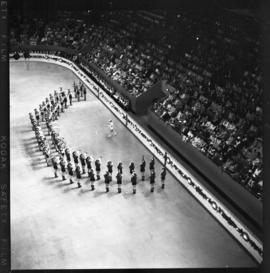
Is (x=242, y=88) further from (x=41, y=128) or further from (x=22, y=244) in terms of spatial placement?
(x=22, y=244)

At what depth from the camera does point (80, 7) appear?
8945 mm

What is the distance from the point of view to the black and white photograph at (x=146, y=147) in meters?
12.1

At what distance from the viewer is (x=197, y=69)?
858 inches

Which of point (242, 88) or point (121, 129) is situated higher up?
point (242, 88)

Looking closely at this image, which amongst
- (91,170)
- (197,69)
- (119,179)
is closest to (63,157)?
(91,170)

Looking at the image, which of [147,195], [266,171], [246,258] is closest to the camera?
[266,171]

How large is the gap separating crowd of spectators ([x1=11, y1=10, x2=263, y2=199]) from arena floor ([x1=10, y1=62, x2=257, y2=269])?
2.05 metres

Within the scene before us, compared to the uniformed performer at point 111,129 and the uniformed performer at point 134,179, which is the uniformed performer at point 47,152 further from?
the uniformed performer at point 134,179

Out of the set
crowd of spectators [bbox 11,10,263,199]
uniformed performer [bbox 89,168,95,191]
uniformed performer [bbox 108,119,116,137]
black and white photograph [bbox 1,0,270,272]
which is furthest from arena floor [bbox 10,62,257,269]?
crowd of spectators [bbox 11,10,263,199]

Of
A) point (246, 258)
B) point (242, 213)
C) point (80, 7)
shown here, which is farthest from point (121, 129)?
point (80, 7)

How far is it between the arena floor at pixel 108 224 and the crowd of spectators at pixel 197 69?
2.05m

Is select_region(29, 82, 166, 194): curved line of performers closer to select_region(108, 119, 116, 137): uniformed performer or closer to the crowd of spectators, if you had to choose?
select_region(108, 119, 116, 137): uniformed performer

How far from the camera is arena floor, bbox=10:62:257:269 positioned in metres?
11.9

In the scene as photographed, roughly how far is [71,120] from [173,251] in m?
10.9
